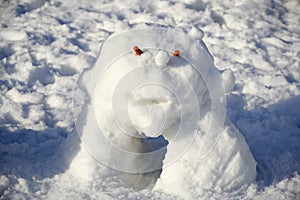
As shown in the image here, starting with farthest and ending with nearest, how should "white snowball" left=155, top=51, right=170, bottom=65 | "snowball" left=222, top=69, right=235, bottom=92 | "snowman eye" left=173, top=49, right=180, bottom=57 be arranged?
"snowball" left=222, top=69, right=235, bottom=92, "snowman eye" left=173, top=49, right=180, bottom=57, "white snowball" left=155, top=51, right=170, bottom=65

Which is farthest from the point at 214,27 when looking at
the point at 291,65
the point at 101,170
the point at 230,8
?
the point at 101,170

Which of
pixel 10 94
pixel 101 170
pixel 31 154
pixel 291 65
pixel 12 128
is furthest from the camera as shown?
pixel 291 65

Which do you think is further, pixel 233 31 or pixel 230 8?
pixel 230 8

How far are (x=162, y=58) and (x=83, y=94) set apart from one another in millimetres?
1196

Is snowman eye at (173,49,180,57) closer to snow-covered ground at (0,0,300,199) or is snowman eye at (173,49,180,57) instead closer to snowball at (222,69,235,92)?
snowball at (222,69,235,92)

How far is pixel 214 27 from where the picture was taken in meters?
4.89

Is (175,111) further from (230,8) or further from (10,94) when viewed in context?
(230,8)

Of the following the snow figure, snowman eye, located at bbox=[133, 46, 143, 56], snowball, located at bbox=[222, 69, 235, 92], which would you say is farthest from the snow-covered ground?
snowball, located at bbox=[222, 69, 235, 92]

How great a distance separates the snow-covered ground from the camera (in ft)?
8.37

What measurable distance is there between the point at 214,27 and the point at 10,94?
2623 millimetres

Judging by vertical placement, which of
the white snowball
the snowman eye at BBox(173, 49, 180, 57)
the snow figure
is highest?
the white snowball

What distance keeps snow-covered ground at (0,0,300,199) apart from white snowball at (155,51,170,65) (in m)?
0.67

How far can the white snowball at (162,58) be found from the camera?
2.21 metres

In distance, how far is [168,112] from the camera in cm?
225
